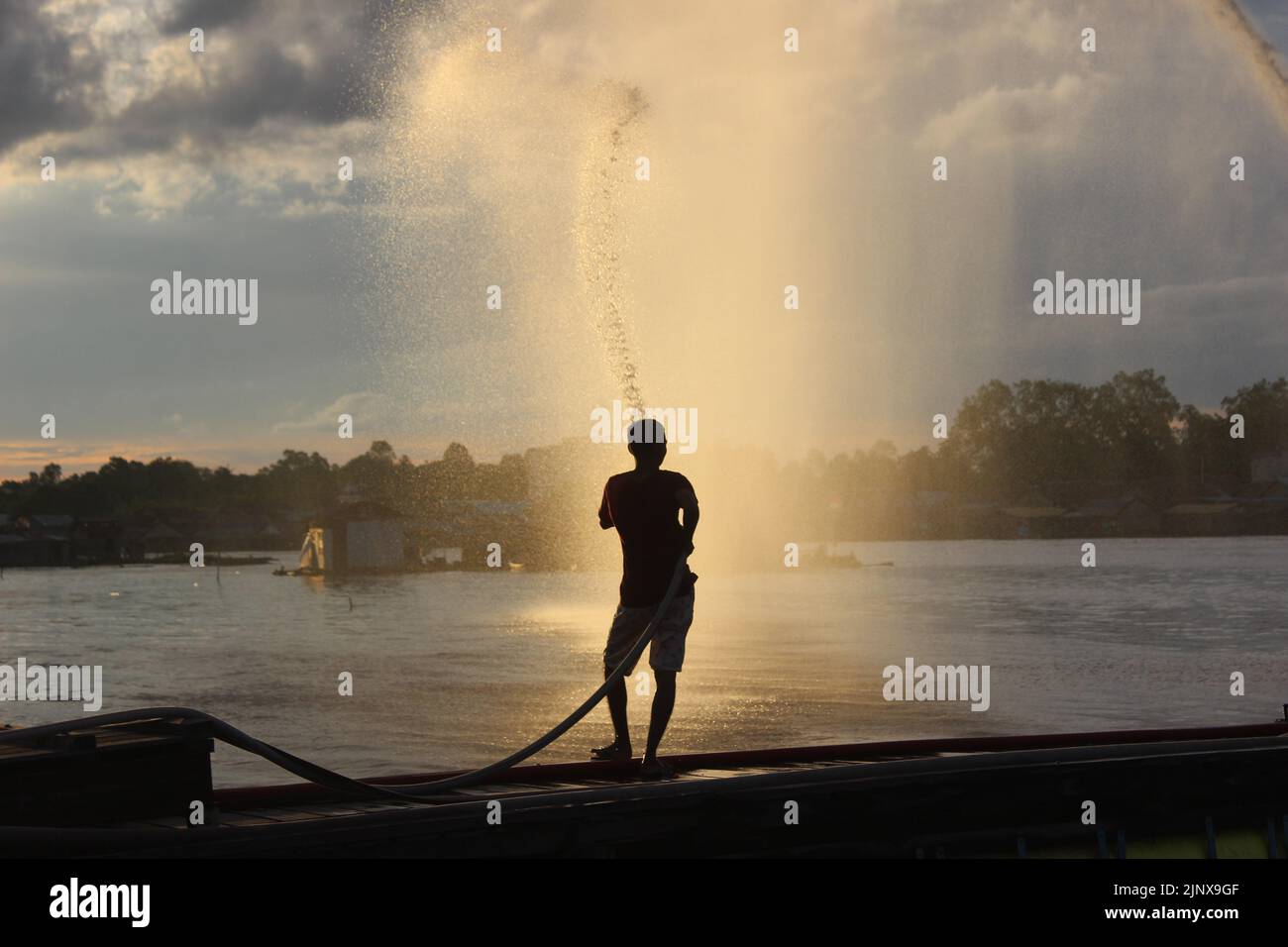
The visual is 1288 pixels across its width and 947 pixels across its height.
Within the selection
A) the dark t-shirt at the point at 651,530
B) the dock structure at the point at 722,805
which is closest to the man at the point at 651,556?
the dark t-shirt at the point at 651,530

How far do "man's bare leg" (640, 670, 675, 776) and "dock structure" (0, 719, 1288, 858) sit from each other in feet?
0.58

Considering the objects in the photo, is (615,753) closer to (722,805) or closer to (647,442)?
(722,805)

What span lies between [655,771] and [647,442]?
203 centimetres

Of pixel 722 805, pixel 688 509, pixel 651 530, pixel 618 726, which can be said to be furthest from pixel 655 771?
pixel 688 509

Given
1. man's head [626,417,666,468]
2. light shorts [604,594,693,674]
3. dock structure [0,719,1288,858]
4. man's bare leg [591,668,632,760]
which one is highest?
man's head [626,417,666,468]

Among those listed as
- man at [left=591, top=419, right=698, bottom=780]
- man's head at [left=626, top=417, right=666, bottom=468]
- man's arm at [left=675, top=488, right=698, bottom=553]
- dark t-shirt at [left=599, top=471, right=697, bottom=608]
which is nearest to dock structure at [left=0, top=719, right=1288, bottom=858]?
man at [left=591, top=419, right=698, bottom=780]

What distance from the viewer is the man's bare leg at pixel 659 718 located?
28.3 feet

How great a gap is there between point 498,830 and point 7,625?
226 feet

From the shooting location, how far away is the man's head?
355 inches

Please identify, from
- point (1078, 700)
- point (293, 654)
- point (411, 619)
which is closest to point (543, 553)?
point (411, 619)

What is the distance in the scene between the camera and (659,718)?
8680mm

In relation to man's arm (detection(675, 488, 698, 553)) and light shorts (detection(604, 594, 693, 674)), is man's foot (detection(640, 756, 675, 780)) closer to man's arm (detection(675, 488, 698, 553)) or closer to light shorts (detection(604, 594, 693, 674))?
light shorts (detection(604, 594, 693, 674))
